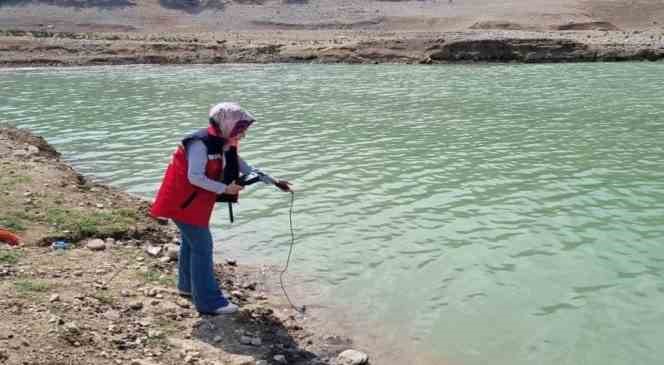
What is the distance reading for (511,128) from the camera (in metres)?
16.7

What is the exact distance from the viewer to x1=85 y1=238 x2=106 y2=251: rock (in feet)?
25.3

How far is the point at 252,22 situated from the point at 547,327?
52.9m

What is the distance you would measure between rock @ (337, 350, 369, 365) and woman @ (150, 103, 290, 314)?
1131 millimetres

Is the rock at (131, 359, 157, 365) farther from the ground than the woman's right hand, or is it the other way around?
the woman's right hand

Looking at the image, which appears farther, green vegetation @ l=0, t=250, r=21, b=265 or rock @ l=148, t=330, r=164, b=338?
green vegetation @ l=0, t=250, r=21, b=265

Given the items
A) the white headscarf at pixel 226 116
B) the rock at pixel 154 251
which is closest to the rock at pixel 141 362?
the white headscarf at pixel 226 116

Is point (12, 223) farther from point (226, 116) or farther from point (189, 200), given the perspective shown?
point (226, 116)

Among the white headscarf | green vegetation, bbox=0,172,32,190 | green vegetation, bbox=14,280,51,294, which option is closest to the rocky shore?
green vegetation, bbox=14,280,51,294

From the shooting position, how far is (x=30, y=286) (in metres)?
6.08

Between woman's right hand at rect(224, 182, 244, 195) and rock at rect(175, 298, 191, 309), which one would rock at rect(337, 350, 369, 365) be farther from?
woman's right hand at rect(224, 182, 244, 195)

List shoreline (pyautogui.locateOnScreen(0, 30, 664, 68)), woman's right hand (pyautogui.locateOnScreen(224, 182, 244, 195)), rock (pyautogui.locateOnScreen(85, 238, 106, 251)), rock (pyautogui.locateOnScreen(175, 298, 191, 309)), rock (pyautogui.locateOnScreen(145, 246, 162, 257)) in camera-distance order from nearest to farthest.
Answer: woman's right hand (pyautogui.locateOnScreen(224, 182, 244, 195)) < rock (pyautogui.locateOnScreen(175, 298, 191, 309)) < rock (pyautogui.locateOnScreen(85, 238, 106, 251)) < rock (pyautogui.locateOnScreen(145, 246, 162, 257)) < shoreline (pyautogui.locateOnScreen(0, 30, 664, 68))

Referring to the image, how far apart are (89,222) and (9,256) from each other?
1.59 m

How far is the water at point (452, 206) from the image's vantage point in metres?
6.64

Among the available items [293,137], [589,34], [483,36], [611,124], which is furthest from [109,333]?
[589,34]
